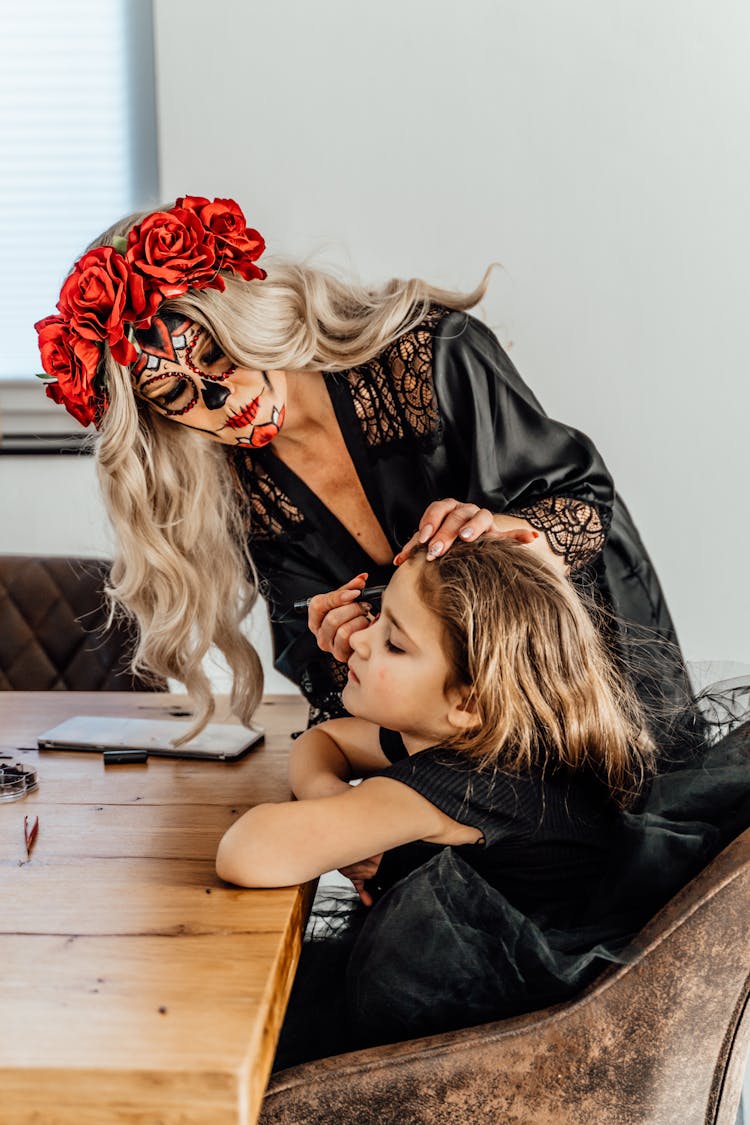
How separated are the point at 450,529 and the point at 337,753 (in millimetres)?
307

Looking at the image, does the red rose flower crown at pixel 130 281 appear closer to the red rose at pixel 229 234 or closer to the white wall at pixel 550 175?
the red rose at pixel 229 234

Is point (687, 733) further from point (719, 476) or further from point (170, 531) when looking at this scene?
point (719, 476)

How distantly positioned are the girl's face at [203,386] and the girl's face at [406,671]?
1.31 feet

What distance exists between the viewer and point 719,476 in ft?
7.64

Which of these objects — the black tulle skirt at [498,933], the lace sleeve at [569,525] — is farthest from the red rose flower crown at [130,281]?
the black tulle skirt at [498,933]

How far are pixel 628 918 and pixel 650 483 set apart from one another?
60.7 inches

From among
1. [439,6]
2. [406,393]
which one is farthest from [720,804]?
[439,6]

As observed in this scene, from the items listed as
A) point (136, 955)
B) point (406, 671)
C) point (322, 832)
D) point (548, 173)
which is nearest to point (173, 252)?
point (406, 671)

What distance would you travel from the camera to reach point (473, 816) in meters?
1.00

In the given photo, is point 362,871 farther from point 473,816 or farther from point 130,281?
point 130,281

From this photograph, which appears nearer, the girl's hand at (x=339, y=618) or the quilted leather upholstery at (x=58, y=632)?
the girl's hand at (x=339, y=618)

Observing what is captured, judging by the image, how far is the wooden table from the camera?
24.9 inches

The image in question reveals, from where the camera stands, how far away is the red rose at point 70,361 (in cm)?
133

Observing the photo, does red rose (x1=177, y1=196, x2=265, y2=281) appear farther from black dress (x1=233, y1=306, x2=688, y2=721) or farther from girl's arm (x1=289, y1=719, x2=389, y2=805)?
girl's arm (x1=289, y1=719, x2=389, y2=805)
